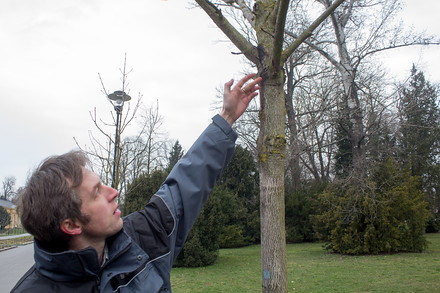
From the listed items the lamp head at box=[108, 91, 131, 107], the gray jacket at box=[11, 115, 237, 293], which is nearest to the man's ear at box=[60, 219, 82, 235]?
the gray jacket at box=[11, 115, 237, 293]

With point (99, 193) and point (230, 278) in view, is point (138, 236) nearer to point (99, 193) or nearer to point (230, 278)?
point (99, 193)

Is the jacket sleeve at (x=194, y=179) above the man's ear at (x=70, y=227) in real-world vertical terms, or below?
above

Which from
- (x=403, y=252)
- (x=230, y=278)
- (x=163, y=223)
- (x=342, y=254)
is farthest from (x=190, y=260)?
(x=163, y=223)

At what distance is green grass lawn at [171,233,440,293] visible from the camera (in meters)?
A: 8.12

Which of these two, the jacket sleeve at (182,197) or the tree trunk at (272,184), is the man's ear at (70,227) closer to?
the jacket sleeve at (182,197)

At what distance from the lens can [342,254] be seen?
1448cm

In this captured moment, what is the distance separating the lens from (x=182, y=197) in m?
1.77

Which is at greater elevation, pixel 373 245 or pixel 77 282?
pixel 77 282

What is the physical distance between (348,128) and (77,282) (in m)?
17.2

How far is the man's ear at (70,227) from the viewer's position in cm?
139

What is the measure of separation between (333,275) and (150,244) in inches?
367

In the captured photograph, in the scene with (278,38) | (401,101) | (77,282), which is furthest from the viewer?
(401,101)

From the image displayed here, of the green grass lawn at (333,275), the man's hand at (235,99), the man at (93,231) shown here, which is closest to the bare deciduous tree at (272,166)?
the man's hand at (235,99)

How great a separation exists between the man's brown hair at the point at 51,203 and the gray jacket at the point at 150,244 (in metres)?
0.07
